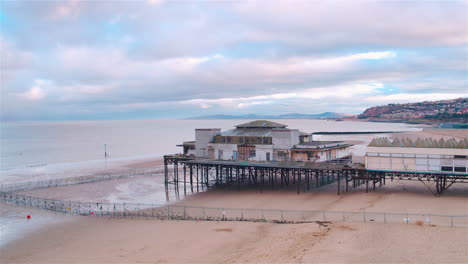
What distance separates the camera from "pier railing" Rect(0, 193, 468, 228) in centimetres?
2631

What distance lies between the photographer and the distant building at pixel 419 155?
33.9m

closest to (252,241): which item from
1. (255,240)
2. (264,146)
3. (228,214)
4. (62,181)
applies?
(255,240)

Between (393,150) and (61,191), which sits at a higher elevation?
(393,150)

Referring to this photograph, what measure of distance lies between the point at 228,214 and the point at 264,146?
554 inches

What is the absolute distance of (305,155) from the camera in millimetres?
42656

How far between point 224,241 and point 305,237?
548 centimetres

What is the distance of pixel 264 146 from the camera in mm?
44719

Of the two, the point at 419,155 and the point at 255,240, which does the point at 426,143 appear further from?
the point at 255,240

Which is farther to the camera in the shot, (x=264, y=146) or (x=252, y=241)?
(x=264, y=146)

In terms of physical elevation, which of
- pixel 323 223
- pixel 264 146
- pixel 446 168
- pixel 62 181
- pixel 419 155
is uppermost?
pixel 264 146

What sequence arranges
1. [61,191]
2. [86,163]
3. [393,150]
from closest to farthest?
[393,150] < [61,191] < [86,163]

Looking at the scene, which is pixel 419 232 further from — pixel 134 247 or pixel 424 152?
pixel 134 247

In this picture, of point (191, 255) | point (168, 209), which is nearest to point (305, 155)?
point (168, 209)

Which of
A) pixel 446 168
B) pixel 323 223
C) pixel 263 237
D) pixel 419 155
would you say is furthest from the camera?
pixel 419 155
